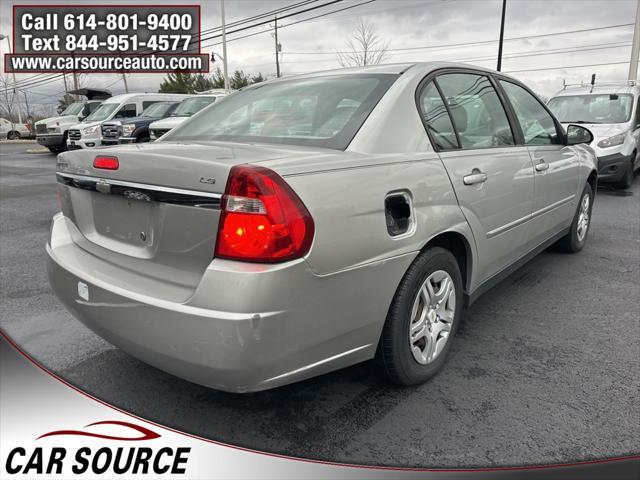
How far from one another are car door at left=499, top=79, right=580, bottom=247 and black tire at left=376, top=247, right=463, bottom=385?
1.39m

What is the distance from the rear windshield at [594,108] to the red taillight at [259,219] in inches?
338

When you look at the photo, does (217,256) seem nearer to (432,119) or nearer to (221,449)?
(221,449)

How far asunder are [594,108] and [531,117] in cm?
642

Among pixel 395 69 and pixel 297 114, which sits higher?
pixel 395 69

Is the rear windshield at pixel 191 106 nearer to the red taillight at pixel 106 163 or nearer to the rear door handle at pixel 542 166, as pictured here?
the rear door handle at pixel 542 166

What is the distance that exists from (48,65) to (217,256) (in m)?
38.5

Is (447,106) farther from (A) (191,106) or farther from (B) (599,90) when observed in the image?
(A) (191,106)

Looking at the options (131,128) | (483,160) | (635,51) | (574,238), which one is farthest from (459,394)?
(635,51)

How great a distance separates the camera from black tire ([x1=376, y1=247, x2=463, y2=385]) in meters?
2.22

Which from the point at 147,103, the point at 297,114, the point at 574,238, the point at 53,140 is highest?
the point at 147,103

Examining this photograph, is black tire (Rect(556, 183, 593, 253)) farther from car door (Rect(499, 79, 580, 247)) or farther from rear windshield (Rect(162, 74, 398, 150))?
rear windshield (Rect(162, 74, 398, 150))

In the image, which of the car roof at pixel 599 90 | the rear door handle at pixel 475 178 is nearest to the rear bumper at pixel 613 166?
the car roof at pixel 599 90

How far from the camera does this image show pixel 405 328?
2271mm

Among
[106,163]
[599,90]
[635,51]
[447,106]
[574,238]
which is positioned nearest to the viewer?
[106,163]
